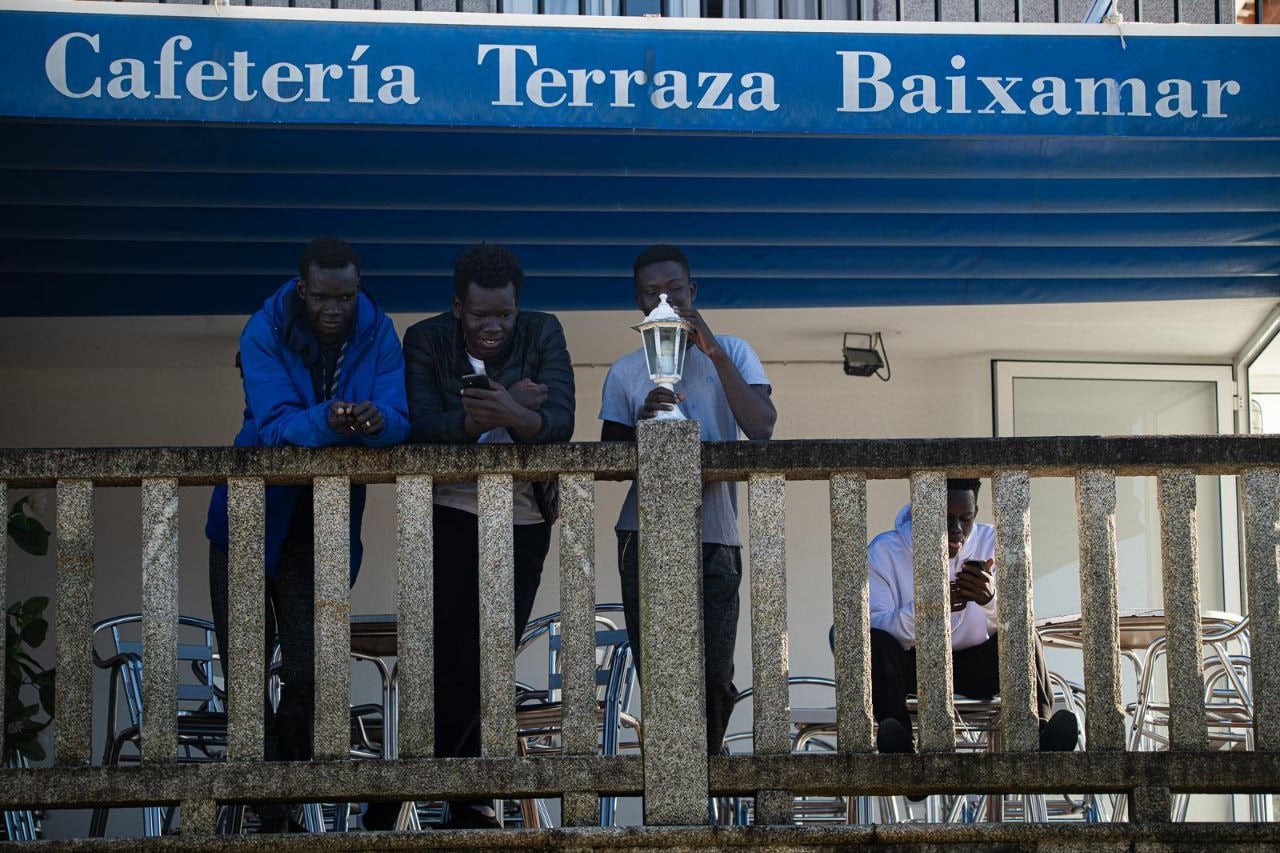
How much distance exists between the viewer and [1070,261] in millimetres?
7973

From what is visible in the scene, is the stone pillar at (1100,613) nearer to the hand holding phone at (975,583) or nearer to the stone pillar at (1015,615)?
the stone pillar at (1015,615)

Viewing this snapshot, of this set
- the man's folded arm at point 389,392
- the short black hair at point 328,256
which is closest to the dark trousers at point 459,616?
the man's folded arm at point 389,392

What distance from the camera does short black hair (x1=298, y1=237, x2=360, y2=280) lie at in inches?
212

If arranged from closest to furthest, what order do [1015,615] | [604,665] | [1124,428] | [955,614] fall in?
[1015,615] < [955,614] < [604,665] < [1124,428]

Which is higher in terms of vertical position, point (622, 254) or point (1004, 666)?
point (622, 254)

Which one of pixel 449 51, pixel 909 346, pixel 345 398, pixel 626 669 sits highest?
pixel 449 51

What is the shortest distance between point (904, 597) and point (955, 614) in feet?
0.66

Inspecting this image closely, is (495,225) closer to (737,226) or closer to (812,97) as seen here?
(737,226)

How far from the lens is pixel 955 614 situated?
638 cm

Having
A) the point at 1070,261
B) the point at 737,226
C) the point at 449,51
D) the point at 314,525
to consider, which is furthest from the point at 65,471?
the point at 1070,261

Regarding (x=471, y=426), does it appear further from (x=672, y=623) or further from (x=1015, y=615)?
(x=1015, y=615)

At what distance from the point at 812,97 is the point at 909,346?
3.52m

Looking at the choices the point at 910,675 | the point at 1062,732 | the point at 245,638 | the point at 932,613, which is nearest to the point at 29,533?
the point at 245,638

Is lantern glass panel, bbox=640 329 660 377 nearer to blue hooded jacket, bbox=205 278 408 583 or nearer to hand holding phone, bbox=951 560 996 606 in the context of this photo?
blue hooded jacket, bbox=205 278 408 583
